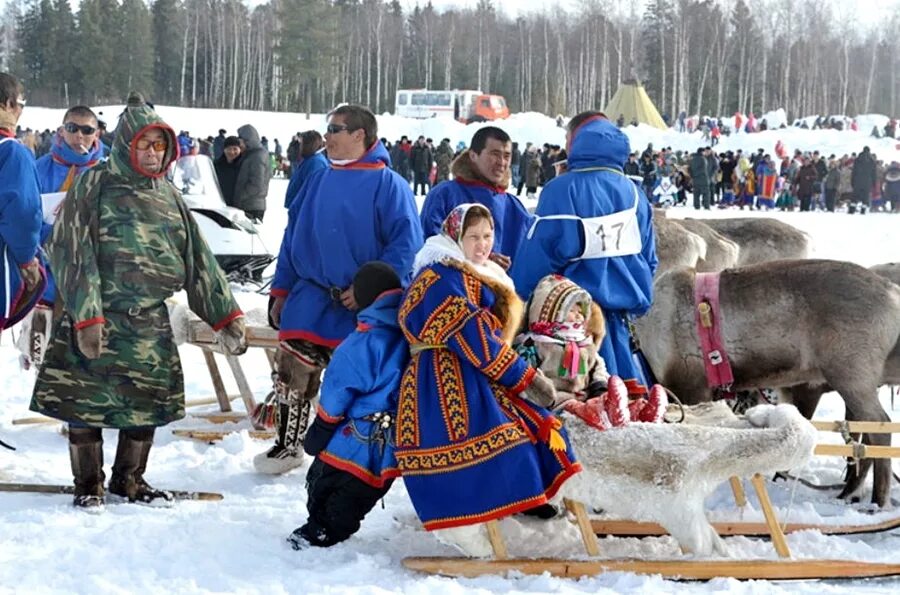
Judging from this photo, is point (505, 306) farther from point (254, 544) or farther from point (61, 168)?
point (61, 168)

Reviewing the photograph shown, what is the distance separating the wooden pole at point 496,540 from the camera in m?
3.70

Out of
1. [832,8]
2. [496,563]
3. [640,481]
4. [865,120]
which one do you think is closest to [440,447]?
[496,563]

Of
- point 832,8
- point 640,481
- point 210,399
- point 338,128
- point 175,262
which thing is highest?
point 832,8

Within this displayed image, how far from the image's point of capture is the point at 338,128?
4820mm

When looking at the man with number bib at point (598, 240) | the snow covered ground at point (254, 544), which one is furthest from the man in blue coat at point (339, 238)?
the snow covered ground at point (254, 544)

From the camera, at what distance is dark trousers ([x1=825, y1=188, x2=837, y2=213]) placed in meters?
25.0

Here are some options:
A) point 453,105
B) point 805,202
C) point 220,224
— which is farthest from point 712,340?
point 453,105

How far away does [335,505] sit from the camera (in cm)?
391

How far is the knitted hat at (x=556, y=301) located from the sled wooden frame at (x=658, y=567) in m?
0.77

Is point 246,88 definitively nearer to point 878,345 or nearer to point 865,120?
point 865,120

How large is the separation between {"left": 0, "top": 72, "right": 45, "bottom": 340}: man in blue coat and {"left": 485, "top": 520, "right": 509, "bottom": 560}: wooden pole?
96.8 inches

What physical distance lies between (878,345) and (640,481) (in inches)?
70.2

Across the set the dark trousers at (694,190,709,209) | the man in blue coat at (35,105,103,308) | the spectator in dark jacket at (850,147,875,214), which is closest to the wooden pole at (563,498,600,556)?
the man in blue coat at (35,105,103,308)

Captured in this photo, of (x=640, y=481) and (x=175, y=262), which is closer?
(x=640, y=481)
